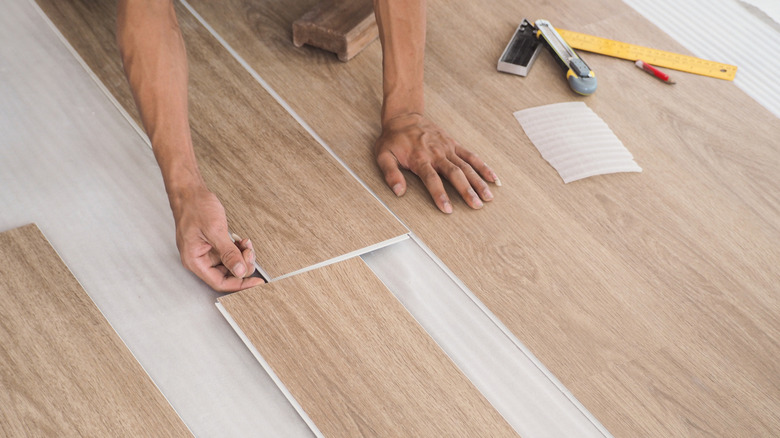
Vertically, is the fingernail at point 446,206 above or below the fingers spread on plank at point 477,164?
below

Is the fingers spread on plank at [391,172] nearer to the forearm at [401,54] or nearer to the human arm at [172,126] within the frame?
the forearm at [401,54]

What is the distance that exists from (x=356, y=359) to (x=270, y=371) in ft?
0.57

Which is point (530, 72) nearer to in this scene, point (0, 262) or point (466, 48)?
point (466, 48)

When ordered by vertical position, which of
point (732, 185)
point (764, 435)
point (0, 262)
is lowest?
point (0, 262)

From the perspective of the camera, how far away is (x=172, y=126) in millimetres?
1606

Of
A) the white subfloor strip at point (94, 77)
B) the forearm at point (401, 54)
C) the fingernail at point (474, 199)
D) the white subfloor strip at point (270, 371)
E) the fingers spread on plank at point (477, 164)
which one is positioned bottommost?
the white subfloor strip at point (270, 371)

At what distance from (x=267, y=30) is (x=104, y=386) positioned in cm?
133

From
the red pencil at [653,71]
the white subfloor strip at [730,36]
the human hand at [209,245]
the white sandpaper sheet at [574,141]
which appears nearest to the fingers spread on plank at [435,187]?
the white sandpaper sheet at [574,141]

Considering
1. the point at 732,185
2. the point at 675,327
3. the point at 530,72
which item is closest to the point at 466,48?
the point at 530,72

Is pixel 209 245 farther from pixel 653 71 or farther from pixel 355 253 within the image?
pixel 653 71

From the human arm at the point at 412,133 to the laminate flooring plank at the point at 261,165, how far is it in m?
0.14

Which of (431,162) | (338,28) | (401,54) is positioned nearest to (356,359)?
(431,162)

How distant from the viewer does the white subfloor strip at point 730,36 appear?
2.36 m

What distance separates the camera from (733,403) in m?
1.52
